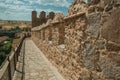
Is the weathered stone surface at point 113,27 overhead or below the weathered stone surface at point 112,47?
overhead

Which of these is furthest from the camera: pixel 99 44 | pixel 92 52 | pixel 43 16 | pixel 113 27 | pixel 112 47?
pixel 43 16

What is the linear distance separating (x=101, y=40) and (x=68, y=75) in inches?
116

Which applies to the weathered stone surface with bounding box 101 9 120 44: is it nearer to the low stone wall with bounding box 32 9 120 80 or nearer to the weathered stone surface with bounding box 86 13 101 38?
the low stone wall with bounding box 32 9 120 80

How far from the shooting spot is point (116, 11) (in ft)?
9.51

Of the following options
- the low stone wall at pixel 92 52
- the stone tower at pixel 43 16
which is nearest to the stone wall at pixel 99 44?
the low stone wall at pixel 92 52

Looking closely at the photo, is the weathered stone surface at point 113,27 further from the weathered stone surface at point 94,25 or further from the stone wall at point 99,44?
the weathered stone surface at point 94,25

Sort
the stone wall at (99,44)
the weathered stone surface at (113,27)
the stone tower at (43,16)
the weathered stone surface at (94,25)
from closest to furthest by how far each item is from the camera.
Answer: the weathered stone surface at (113,27), the stone wall at (99,44), the weathered stone surface at (94,25), the stone tower at (43,16)

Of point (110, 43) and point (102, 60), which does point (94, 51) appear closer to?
point (102, 60)

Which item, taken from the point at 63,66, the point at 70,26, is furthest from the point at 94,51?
the point at 63,66

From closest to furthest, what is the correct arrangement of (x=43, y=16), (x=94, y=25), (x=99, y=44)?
(x=99, y=44) → (x=94, y=25) → (x=43, y=16)

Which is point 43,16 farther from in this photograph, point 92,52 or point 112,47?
point 112,47

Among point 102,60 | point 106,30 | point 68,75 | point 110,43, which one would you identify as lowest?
point 68,75

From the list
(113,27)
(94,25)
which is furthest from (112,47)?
(94,25)

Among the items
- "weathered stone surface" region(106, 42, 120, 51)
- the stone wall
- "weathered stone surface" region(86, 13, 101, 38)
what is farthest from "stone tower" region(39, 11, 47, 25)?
"weathered stone surface" region(106, 42, 120, 51)
